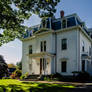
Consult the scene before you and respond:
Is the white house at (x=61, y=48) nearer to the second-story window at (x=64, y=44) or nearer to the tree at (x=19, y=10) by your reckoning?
the second-story window at (x=64, y=44)

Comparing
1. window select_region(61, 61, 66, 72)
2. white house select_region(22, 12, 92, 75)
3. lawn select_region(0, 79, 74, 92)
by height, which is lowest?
lawn select_region(0, 79, 74, 92)

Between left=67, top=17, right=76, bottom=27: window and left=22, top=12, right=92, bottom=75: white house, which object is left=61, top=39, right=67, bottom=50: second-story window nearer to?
left=22, top=12, right=92, bottom=75: white house

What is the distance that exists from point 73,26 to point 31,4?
954 cm

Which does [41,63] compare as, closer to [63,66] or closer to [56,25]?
[63,66]

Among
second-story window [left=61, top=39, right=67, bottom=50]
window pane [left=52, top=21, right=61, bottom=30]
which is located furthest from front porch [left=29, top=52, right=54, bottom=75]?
window pane [left=52, top=21, right=61, bottom=30]

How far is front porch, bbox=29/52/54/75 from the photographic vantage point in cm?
2083

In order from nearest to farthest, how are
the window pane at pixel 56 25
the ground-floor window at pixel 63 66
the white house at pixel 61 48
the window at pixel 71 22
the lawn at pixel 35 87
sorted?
the lawn at pixel 35 87 < the white house at pixel 61 48 < the ground-floor window at pixel 63 66 < the window at pixel 71 22 < the window pane at pixel 56 25

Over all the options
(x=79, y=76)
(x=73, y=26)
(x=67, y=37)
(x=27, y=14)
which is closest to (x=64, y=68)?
(x=79, y=76)

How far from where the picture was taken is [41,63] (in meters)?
23.3

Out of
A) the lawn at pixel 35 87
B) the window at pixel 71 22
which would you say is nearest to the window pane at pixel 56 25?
the window at pixel 71 22

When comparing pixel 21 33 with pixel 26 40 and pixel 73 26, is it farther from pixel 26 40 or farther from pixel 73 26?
pixel 26 40

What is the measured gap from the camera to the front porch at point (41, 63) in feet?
68.3

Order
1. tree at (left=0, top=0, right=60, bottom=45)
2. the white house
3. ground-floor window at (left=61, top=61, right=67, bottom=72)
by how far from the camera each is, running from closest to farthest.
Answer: tree at (left=0, top=0, right=60, bottom=45)
the white house
ground-floor window at (left=61, top=61, right=67, bottom=72)

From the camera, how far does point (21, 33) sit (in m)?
15.5
